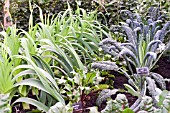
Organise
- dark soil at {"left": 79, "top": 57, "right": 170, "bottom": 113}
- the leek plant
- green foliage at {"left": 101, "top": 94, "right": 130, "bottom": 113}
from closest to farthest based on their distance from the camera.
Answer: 1. green foliage at {"left": 101, "top": 94, "right": 130, "bottom": 113}
2. the leek plant
3. dark soil at {"left": 79, "top": 57, "right": 170, "bottom": 113}

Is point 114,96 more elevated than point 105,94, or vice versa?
point 105,94

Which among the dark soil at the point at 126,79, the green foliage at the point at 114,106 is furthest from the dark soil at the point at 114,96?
the green foliage at the point at 114,106

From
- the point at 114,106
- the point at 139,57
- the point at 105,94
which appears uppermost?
the point at 114,106

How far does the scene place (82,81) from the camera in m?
1.91

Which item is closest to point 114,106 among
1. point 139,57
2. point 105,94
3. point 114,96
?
point 105,94

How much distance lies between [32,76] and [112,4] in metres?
2.68

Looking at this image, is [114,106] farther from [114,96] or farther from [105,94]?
[114,96]

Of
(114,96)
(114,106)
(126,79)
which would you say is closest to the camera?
(114,106)

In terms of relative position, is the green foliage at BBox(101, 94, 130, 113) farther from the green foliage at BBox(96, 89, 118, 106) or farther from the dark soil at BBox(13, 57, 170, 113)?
the green foliage at BBox(96, 89, 118, 106)

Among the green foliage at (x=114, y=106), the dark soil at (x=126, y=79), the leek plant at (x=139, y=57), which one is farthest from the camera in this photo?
the dark soil at (x=126, y=79)

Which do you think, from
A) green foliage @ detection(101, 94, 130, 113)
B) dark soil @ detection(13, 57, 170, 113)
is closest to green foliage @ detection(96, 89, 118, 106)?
dark soil @ detection(13, 57, 170, 113)

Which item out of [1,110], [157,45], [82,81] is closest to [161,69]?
[157,45]

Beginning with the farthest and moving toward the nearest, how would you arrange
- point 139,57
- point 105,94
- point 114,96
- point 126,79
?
1. point 126,79
2. point 139,57
3. point 114,96
4. point 105,94

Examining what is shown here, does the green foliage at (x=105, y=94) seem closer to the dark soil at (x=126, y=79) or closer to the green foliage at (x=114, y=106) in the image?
the dark soil at (x=126, y=79)
